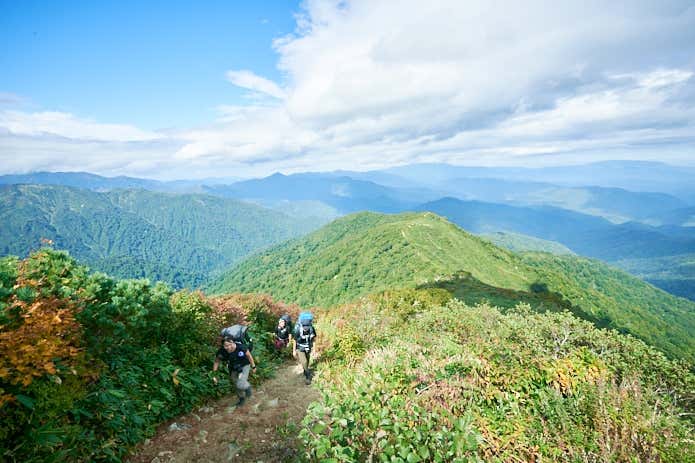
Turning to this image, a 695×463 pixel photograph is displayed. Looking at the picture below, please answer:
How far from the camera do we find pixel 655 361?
10.7 meters

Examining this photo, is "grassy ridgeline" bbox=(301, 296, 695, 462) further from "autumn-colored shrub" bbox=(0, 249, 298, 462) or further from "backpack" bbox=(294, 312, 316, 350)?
"autumn-colored shrub" bbox=(0, 249, 298, 462)

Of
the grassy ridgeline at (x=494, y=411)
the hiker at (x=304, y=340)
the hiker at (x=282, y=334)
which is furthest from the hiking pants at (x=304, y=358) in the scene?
the hiker at (x=282, y=334)

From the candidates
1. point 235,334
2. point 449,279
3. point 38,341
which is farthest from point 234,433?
point 449,279

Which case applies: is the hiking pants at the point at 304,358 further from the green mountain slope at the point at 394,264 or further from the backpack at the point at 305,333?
the green mountain slope at the point at 394,264

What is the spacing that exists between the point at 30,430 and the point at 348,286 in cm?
7780

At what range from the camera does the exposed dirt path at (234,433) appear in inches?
227

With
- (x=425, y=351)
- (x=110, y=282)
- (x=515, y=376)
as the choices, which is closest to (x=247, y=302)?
(x=110, y=282)

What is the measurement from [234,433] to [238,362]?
174cm

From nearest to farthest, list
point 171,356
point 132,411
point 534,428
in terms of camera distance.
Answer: point 534,428
point 132,411
point 171,356

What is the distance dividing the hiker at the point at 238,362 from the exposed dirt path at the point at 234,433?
0.39 m

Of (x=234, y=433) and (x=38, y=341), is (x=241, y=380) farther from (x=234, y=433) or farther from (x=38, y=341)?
(x=38, y=341)

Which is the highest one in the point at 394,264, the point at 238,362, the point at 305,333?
the point at 238,362

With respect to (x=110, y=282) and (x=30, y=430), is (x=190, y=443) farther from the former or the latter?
(x=110, y=282)

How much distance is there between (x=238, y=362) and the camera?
795cm
